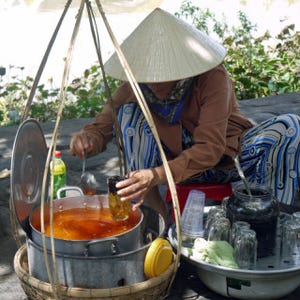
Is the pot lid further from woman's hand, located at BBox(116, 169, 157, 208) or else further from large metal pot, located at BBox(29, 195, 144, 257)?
woman's hand, located at BBox(116, 169, 157, 208)

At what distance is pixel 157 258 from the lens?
218 cm

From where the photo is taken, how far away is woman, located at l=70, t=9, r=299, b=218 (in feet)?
8.34

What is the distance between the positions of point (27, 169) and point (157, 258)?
24.9 inches

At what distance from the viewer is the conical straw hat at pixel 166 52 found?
2543 millimetres

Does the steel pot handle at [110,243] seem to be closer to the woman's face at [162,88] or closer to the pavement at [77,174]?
the pavement at [77,174]

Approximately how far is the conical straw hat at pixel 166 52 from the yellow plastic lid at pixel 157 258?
0.70 m

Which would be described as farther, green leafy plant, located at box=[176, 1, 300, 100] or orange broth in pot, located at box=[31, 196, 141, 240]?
green leafy plant, located at box=[176, 1, 300, 100]

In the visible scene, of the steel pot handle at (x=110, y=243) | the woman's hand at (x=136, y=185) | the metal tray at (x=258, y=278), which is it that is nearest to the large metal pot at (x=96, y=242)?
the steel pot handle at (x=110, y=243)

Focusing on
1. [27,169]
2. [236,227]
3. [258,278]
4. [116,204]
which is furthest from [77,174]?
[258,278]

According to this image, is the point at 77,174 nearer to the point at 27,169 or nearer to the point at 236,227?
the point at 27,169

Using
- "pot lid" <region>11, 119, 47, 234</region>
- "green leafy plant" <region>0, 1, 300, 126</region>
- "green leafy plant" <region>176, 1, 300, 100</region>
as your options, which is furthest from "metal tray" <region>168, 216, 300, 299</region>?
"green leafy plant" <region>176, 1, 300, 100</region>

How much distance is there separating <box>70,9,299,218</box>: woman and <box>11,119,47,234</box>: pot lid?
234 millimetres

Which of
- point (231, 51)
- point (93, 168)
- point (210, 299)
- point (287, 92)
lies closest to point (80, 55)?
point (231, 51)

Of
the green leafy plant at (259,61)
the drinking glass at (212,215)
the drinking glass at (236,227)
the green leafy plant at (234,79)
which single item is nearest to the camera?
the drinking glass at (236,227)
